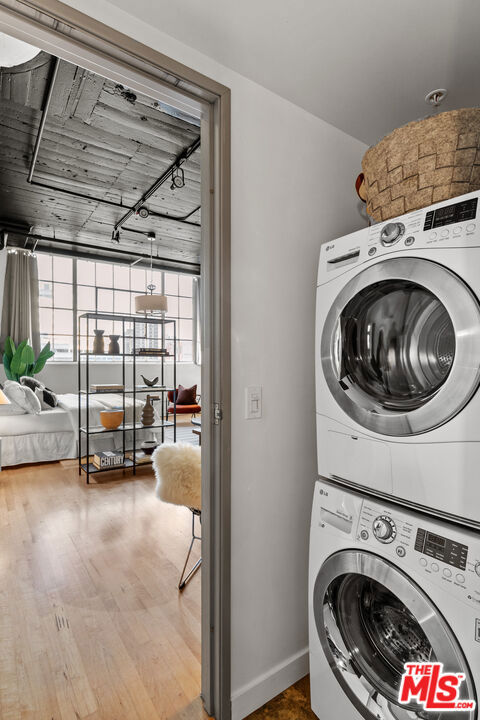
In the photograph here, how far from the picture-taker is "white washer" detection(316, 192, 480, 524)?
1015 millimetres

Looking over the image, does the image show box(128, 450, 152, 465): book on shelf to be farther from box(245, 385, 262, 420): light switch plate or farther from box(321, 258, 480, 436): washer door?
box(321, 258, 480, 436): washer door

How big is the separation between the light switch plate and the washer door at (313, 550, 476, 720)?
0.56 meters

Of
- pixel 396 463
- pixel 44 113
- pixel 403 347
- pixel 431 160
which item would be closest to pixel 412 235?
pixel 431 160

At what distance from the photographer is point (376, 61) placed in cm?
145

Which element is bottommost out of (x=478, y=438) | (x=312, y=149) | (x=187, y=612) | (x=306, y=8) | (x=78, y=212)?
(x=187, y=612)

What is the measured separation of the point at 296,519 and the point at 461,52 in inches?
74.7

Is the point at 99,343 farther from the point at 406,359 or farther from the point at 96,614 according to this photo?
the point at 406,359

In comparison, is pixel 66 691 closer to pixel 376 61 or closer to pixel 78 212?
pixel 376 61

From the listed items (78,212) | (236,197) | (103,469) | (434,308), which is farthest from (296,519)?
(78,212)

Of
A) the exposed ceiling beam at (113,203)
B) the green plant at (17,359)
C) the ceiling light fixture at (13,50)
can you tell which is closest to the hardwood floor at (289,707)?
the ceiling light fixture at (13,50)

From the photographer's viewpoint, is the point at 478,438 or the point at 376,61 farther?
the point at 376,61

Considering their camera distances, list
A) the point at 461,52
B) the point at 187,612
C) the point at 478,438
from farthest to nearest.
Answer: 1. the point at 187,612
2. the point at 461,52
3. the point at 478,438

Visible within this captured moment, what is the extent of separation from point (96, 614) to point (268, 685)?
3.09 feet

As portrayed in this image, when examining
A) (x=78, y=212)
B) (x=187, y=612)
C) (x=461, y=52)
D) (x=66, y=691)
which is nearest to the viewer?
(x=461, y=52)
